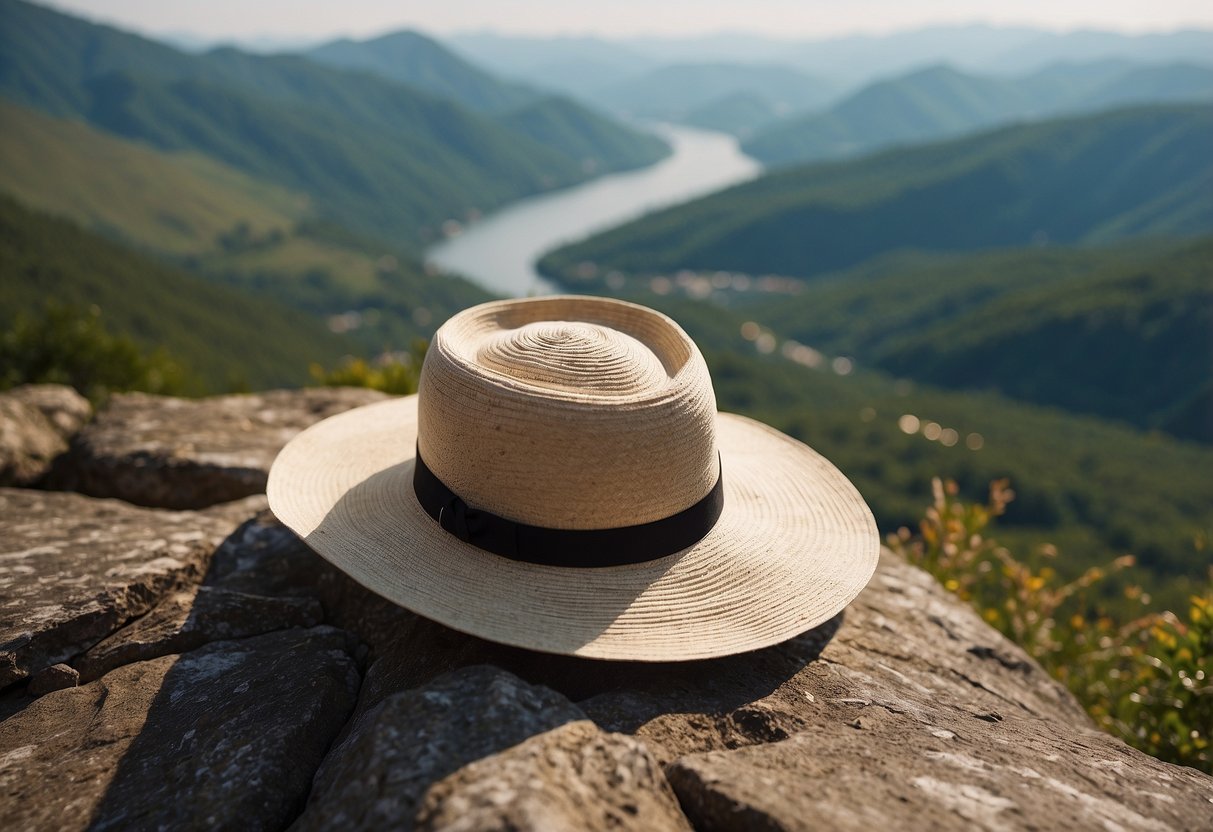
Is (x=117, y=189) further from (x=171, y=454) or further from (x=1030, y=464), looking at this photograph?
(x=171, y=454)

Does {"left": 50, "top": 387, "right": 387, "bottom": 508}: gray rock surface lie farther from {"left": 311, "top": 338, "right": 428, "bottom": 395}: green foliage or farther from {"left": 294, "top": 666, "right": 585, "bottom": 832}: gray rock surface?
{"left": 294, "top": 666, "right": 585, "bottom": 832}: gray rock surface

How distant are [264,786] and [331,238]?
523 ft

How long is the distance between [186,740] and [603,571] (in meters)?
1.47

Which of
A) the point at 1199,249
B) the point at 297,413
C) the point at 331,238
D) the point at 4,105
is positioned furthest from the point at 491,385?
the point at 4,105

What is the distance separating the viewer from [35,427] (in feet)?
16.4

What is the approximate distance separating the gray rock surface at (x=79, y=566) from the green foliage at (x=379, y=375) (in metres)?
2.60

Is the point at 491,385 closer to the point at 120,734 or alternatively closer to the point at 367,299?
the point at 120,734

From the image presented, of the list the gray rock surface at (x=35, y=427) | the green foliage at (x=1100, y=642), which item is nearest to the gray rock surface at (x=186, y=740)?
the gray rock surface at (x=35, y=427)

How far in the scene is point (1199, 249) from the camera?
332 feet

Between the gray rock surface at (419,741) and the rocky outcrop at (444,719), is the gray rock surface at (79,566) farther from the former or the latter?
the gray rock surface at (419,741)

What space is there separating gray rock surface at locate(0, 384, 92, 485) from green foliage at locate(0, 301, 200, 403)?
1581 millimetres

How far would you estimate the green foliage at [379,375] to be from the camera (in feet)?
22.1

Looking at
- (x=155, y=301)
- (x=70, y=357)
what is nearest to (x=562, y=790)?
(x=70, y=357)

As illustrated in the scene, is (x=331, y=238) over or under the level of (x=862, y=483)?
under
